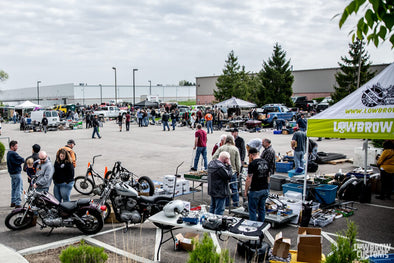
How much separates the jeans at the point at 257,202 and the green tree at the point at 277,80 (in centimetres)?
4599

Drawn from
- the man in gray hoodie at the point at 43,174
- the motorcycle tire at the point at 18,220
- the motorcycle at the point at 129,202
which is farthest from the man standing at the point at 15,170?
the motorcycle at the point at 129,202

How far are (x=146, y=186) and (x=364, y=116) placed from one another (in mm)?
6101

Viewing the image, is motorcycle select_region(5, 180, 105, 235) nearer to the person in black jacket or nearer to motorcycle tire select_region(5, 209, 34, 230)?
motorcycle tire select_region(5, 209, 34, 230)

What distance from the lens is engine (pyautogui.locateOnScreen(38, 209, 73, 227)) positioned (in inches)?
293

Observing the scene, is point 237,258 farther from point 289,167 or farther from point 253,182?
point 289,167

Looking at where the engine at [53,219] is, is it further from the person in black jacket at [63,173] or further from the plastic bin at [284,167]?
the plastic bin at [284,167]

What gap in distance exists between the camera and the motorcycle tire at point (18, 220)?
7.71 metres

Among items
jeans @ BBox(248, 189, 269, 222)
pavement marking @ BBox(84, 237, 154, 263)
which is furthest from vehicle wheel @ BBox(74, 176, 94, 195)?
jeans @ BBox(248, 189, 269, 222)

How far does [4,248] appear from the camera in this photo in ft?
21.6

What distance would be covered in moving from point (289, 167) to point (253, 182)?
7.43 meters

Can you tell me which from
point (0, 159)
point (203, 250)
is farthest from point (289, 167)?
point (0, 159)

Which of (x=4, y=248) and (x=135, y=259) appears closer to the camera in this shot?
(x=135, y=259)

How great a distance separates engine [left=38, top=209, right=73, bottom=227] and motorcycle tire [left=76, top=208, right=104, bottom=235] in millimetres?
224

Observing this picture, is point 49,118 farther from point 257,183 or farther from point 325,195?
point 257,183
